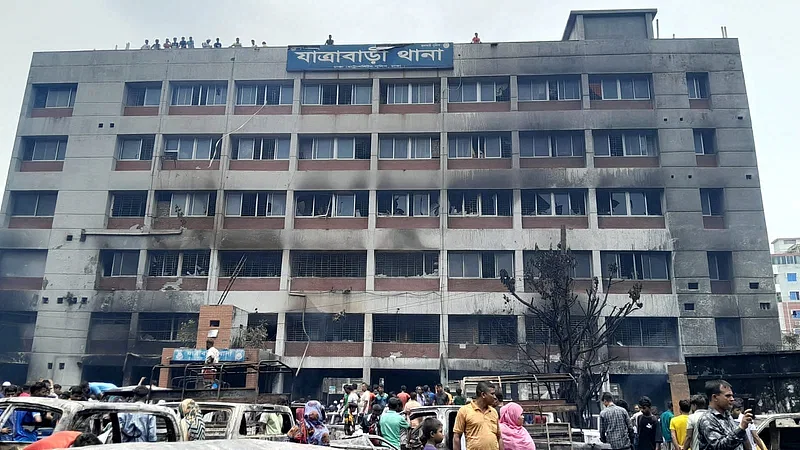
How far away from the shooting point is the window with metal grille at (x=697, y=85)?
108 feet

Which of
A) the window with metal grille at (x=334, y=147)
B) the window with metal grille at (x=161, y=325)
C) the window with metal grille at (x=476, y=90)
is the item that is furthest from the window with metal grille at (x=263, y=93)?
the window with metal grille at (x=161, y=325)

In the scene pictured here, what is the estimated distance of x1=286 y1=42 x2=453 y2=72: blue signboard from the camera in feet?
112

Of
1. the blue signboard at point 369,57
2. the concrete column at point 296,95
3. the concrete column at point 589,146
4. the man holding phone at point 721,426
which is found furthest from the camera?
the blue signboard at point 369,57

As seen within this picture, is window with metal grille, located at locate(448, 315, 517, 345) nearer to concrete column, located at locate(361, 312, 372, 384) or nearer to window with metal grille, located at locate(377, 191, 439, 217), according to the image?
concrete column, located at locate(361, 312, 372, 384)

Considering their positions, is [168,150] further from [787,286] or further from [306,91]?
[787,286]

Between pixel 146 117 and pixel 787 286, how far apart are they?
77.9 m

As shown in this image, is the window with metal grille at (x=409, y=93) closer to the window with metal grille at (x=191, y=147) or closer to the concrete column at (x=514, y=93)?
the concrete column at (x=514, y=93)

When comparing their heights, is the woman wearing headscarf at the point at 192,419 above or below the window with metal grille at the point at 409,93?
below

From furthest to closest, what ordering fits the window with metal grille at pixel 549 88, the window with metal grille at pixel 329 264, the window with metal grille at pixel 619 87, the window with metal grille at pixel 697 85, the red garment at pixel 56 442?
1. the window with metal grille at pixel 549 88
2. the window with metal grille at pixel 619 87
3. the window with metal grille at pixel 697 85
4. the window with metal grille at pixel 329 264
5. the red garment at pixel 56 442

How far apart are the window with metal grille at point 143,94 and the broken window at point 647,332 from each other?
2968cm

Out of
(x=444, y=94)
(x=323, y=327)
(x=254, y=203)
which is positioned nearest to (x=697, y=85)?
(x=444, y=94)

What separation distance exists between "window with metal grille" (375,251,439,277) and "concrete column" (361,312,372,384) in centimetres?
259

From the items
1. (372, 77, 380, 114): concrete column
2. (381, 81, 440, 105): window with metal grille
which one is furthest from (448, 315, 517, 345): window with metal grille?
(381, 81, 440, 105): window with metal grille

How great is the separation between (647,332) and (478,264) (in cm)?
935
